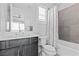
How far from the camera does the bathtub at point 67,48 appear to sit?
1395 mm

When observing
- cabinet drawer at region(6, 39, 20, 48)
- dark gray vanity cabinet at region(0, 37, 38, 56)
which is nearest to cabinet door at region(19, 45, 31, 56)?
dark gray vanity cabinet at region(0, 37, 38, 56)

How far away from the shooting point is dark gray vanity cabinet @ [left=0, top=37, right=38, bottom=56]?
4.32 feet

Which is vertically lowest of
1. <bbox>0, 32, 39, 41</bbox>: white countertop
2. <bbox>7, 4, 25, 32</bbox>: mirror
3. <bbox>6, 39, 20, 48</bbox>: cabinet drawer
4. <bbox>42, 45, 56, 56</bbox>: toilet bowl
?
<bbox>42, 45, 56, 56</bbox>: toilet bowl

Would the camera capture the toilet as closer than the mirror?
No

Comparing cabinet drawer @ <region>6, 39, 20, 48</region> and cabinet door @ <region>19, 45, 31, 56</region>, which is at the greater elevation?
cabinet drawer @ <region>6, 39, 20, 48</region>

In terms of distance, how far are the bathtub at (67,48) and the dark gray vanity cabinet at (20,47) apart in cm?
42

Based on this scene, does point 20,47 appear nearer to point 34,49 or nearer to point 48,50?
point 34,49

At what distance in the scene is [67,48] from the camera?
1436 mm

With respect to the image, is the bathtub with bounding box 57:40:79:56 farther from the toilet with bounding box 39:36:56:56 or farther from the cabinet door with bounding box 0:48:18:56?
the cabinet door with bounding box 0:48:18:56

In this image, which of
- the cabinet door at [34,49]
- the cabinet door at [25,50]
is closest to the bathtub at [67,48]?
the cabinet door at [34,49]

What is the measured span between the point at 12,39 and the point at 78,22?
115cm

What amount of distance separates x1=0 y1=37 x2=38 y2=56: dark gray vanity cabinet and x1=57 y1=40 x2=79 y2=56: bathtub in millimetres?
415

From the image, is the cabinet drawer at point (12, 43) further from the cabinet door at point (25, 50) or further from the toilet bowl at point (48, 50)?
the toilet bowl at point (48, 50)

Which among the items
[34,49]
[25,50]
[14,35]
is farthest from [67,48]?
[14,35]
